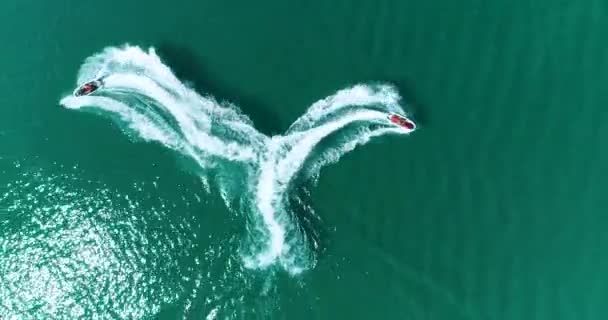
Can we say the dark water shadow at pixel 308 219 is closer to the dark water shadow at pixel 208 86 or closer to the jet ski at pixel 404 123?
the dark water shadow at pixel 208 86

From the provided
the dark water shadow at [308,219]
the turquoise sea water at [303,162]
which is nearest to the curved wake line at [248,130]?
the turquoise sea water at [303,162]

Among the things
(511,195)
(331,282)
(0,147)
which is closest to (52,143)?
A: (0,147)

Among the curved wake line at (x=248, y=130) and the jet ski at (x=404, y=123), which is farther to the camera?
the jet ski at (x=404, y=123)

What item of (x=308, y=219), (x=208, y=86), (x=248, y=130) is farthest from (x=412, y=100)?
(x=208, y=86)

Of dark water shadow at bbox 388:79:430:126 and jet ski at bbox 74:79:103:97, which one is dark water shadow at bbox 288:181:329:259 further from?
jet ski at bbox 74:79:103:97

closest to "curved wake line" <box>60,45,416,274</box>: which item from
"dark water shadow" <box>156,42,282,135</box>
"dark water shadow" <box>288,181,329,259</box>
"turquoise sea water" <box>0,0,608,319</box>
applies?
"turquoise sea water" <box>0,0,608,319</box>

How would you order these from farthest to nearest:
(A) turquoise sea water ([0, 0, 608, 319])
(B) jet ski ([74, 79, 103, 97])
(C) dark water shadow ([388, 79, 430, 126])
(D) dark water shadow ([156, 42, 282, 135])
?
1. (B) jet ski ([74, 79, 103, 97])
2. (D) dark water shadow ([156, 42, 282, 135])
3. (C) dark water shadow ([388, 79, 430, 126])
4. (A) turquoise sea water ([0, 0, 608, 319])

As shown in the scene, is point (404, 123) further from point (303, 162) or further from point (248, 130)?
point (248, 130)
